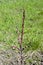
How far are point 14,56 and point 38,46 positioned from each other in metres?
0.70

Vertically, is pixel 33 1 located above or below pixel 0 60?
above

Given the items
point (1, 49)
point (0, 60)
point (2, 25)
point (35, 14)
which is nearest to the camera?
point (0, 60)

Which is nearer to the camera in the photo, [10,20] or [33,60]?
[33,60]

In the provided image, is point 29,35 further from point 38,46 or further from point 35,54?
point 35,54

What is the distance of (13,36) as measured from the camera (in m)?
4.81

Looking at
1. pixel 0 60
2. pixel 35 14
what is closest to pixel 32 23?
pixel 35 14

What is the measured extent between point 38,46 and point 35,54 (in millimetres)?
453

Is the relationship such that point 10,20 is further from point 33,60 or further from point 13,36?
point 33,60

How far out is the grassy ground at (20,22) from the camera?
461 centimetres

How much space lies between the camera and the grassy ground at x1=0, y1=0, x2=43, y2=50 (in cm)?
461

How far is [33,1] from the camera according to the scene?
20.7ft

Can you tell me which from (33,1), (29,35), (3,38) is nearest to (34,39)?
(29,35)

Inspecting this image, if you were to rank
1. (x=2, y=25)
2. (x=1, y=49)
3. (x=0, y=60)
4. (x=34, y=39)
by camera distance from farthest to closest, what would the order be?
(x=2, y=25)
(x=34, y=39)
(x=1, y=49)
(x=0, y=60)

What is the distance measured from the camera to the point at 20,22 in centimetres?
533
